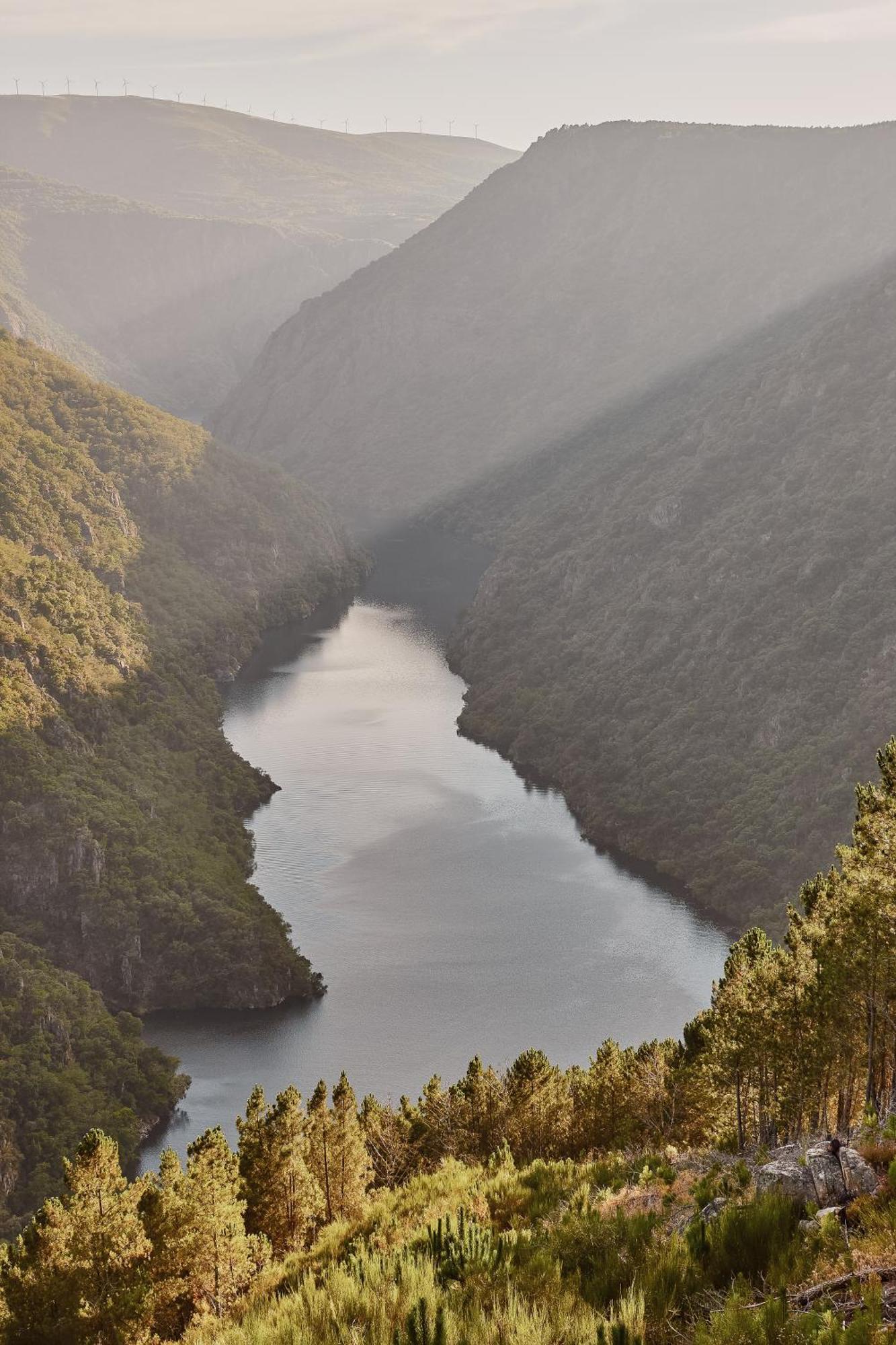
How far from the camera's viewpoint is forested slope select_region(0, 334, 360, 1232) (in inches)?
3258

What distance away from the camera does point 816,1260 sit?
16062 millimetres

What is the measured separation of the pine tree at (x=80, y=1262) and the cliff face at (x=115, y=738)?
47331mm

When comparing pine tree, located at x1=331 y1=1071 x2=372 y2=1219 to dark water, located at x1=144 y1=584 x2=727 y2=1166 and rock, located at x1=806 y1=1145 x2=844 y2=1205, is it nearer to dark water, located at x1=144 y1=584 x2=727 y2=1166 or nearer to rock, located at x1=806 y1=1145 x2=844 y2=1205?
dark water, located at x1=144 y1=584 x2=727 y2=1166

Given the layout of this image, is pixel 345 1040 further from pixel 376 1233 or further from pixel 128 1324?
pixel 376 1233

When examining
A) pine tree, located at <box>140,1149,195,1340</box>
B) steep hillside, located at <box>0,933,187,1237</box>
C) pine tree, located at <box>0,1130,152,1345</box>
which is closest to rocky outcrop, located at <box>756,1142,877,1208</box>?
pine tree, located at <box>140,1149,195,1340</box>

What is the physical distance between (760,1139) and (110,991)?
66.4 meters

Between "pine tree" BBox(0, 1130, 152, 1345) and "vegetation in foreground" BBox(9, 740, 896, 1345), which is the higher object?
"vegetation in foreground" BBox(9, 740, 896, 1345)

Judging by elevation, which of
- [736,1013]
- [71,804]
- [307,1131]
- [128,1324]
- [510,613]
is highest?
[510,613]

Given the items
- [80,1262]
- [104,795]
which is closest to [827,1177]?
[80,1262]

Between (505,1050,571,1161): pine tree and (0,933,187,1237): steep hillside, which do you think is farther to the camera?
(0,933,187,1237): steep hillside

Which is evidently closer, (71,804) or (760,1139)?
(760,1139)

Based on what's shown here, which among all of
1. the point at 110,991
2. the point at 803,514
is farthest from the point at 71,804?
the point at 803,514

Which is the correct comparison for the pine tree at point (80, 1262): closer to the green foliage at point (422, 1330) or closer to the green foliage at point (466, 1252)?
the green foliage at point (466, 1252)

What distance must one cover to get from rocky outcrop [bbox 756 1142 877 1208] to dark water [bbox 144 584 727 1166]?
58.8m
